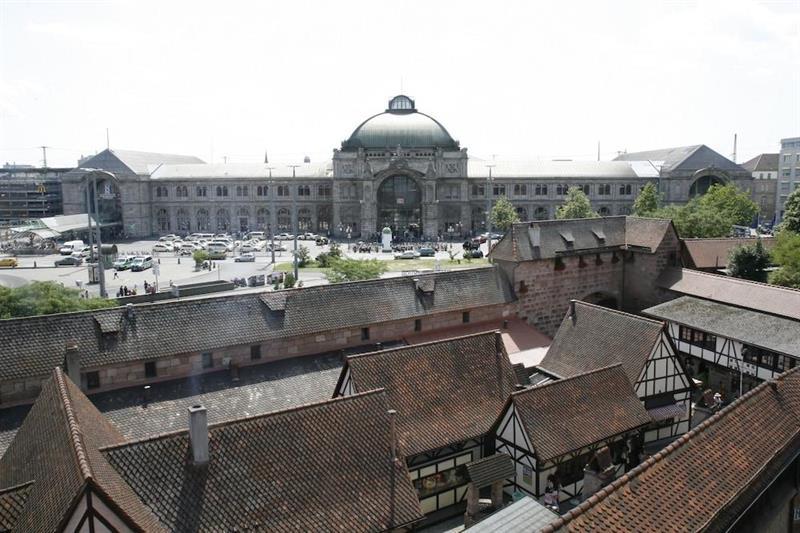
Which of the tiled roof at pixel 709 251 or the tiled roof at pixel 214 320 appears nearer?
the tiled roof at pixel 214 320

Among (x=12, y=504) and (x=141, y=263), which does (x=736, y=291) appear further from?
(x=141, y=263)

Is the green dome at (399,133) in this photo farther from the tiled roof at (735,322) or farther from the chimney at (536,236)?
the tiled roof at (735,322)

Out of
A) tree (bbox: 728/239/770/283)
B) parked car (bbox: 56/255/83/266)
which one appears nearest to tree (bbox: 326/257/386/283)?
tree (bbox: 728/239/770/283)

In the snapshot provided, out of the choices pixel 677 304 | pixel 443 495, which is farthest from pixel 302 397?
pixel 677 304

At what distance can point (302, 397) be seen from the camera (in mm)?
29812

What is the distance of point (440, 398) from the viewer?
26844mm

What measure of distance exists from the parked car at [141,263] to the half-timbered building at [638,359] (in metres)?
56.2

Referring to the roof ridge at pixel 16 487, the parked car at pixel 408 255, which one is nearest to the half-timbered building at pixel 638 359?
the roof ridge at pixel 16 487

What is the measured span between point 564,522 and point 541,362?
21.9m

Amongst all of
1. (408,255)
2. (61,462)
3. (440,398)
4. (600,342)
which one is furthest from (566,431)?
(408,255)

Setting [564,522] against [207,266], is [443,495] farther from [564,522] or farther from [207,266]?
[207,266]

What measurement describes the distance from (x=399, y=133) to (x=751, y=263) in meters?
72.1

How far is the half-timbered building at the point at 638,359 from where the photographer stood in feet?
99.8

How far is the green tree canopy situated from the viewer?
127 ft
